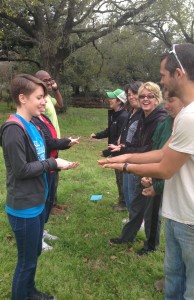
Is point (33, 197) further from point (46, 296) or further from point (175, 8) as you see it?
point (175, 8)

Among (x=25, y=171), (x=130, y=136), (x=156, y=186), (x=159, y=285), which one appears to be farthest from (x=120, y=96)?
(x=25, y=171)

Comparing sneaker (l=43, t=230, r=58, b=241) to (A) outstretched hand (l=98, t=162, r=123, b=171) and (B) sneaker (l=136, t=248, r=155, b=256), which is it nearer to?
(B) sneaker (l=136, t=248, r=155, b=256)

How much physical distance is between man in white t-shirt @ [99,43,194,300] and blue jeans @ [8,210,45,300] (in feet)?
2.56

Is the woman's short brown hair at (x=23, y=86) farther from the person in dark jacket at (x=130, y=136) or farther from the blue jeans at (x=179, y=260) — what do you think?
Result: the person in dark jacket at (x=130, y=136)

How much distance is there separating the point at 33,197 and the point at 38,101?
780 millimetres

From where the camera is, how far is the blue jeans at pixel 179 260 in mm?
2352

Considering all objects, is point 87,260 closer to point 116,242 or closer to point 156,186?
point 116,242

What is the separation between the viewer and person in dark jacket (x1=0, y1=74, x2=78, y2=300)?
2573 mm

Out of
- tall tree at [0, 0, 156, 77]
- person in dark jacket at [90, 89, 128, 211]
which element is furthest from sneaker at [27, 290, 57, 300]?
tall tree at [0, 0, 156, 77]

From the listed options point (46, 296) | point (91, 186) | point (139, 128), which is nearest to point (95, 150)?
point (91, 186)

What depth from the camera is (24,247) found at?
2.76 meters

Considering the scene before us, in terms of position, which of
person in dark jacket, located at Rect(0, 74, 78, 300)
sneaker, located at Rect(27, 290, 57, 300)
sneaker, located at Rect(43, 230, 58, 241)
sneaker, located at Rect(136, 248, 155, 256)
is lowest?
sneaker, located at Rect(136, 248, 155, 256)

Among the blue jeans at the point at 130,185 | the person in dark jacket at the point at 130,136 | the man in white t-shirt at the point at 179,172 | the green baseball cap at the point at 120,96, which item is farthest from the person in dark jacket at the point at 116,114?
the man in white t-shirt at the point at 179,172

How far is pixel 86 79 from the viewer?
2831 centimetres
